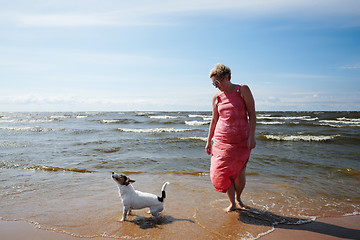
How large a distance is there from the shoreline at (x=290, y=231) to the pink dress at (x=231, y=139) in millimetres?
979

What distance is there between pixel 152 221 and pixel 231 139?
177 centimetres

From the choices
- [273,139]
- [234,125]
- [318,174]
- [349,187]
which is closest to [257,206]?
[234,125]

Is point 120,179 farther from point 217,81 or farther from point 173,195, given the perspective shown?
point 217,81

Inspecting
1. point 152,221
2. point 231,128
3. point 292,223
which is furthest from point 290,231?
point 152,221

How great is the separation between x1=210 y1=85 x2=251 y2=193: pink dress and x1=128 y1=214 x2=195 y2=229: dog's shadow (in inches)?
35.7

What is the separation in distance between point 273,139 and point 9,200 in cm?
1373

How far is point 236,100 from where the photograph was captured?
3531 millimetres

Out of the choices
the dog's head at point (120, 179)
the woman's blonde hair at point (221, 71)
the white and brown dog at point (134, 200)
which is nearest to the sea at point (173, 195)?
the white and brown dog at point (134, 200)

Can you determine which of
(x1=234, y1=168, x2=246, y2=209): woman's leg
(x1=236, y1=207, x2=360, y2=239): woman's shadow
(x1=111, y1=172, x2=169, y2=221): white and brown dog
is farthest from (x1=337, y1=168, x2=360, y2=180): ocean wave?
(x1=111, y1=172, x2=169, y2=221): white and brown dog

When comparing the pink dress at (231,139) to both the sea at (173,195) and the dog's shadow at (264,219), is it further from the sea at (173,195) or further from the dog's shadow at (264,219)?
the sea at (173,195)

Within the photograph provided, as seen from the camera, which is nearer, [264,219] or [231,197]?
[264,219]

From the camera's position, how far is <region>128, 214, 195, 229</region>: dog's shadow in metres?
3.47

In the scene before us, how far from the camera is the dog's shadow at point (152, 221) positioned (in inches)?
137

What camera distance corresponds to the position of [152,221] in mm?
3602
